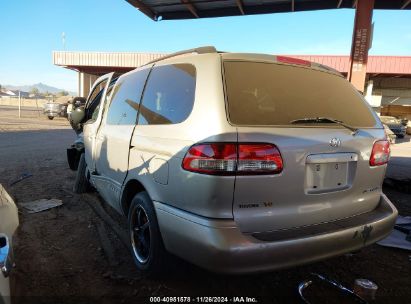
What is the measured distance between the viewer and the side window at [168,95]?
2.67 m

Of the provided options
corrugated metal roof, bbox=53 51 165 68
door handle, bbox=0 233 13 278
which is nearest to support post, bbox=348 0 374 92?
door handle, bbox=0 233 13 278

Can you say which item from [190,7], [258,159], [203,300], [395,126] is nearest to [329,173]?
[258,159]

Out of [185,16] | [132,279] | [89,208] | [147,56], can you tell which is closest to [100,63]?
[147,56]

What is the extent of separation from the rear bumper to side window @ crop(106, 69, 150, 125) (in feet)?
4.08

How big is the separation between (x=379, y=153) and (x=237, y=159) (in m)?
1.43

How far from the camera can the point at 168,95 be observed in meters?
2.94

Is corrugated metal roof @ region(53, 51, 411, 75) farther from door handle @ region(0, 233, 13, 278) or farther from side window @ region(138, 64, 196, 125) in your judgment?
door handle @ region(0, 233, 13, 278)

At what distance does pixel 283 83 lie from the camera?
2711 mm

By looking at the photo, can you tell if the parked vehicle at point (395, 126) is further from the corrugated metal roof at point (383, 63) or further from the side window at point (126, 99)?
the side window at point (126, 99)

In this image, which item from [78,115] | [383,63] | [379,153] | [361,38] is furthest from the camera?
[383,63]

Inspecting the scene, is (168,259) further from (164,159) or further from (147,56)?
(147,56)

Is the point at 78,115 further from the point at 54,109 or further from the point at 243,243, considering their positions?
the point at 54,109

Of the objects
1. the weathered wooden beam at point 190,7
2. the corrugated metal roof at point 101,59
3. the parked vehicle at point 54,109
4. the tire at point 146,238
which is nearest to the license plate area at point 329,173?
the tire at point 146,238

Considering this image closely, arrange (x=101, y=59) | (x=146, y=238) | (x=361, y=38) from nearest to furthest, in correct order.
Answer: (x=146, y=238), (x=361, y=38), (x=101, y=59)
